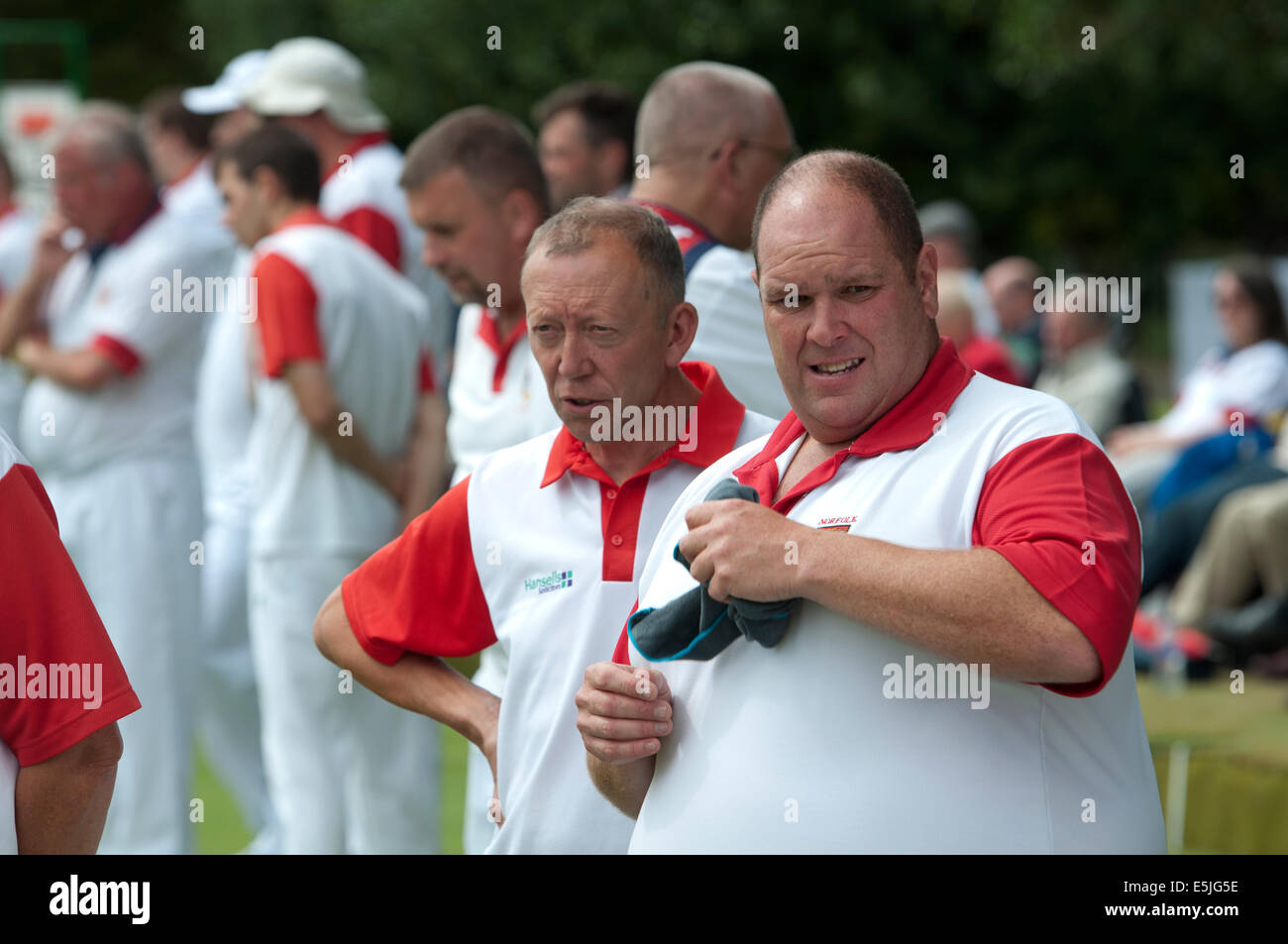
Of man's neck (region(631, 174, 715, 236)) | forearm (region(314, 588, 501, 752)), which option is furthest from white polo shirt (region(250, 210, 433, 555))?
forearm (region(314, 588, 501, 752))

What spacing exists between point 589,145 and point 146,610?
2276 mm

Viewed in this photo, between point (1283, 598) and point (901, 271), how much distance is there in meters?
5.62

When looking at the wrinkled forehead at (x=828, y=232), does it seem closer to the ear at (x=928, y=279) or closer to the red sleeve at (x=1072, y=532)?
the ear at (x=928, y=279)

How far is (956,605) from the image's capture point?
198cm

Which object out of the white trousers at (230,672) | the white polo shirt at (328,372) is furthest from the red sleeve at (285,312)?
the white trousers at (230,672)

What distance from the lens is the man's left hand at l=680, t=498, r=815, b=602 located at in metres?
2.04

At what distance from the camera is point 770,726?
217cm

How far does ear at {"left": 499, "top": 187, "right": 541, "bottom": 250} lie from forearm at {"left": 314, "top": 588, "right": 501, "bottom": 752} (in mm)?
1349

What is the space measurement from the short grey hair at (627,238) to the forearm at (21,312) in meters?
3.98

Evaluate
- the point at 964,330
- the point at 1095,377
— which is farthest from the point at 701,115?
the point at 1095,377

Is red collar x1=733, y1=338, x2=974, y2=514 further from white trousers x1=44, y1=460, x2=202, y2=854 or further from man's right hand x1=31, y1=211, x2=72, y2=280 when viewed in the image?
man's right hand x1=31, y1=211, x2=72, y2=280

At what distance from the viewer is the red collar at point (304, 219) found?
5.36 metres
